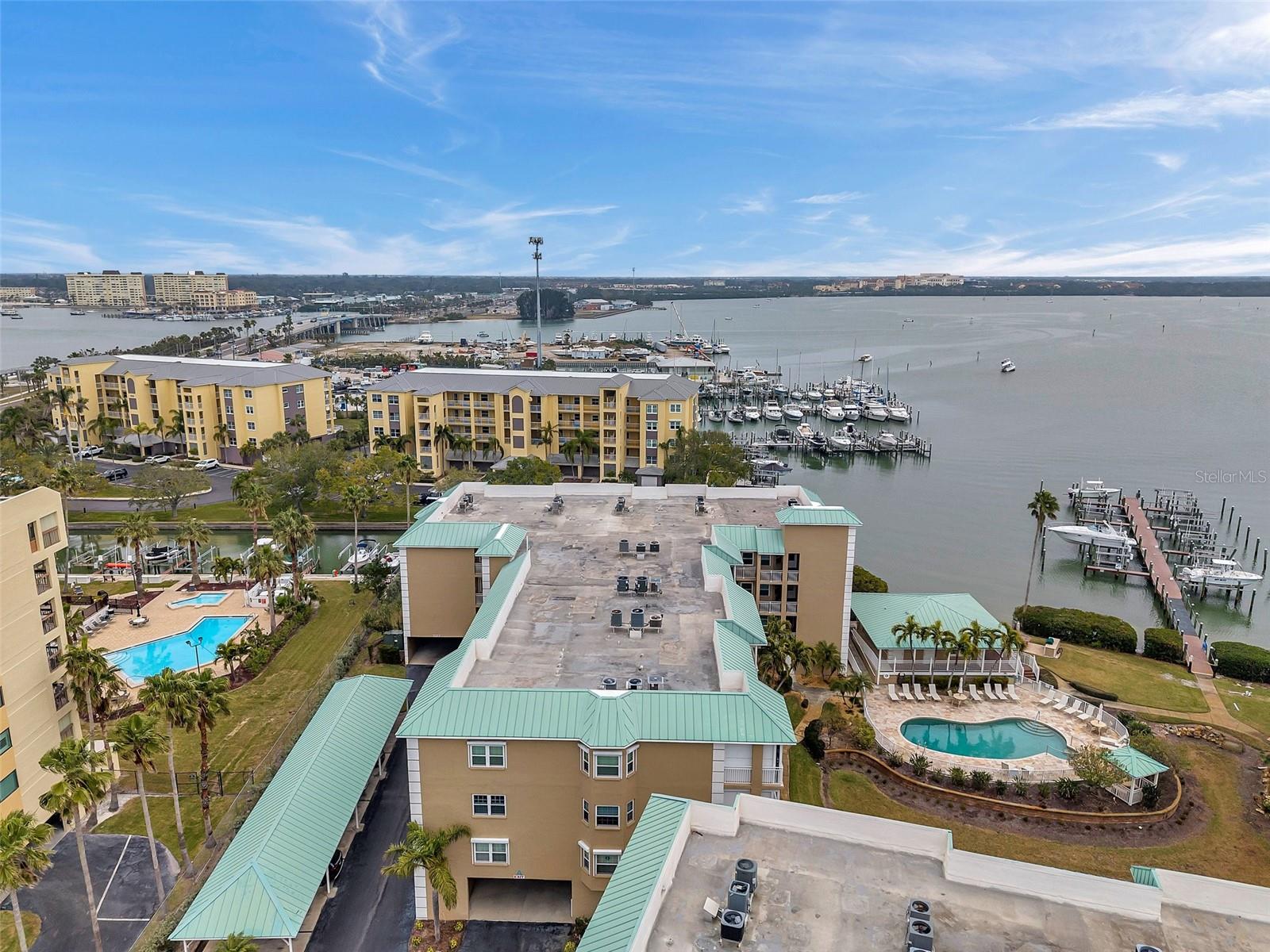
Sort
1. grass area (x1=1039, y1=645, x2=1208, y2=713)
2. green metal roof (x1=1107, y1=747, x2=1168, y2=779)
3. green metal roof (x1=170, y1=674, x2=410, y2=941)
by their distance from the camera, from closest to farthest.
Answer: green metal roof (x1=170, y1=674, x2=410, y2=941) → green metal roof (x1=1107, y1=747, x2=1168, y2=779) → grass area (x1=1039, y1=645, x2=1208, y2=713)

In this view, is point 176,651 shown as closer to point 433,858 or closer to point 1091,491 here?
point 433,858

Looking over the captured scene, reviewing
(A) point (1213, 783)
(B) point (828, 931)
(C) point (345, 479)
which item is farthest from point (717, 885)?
(C) point (345, 479)

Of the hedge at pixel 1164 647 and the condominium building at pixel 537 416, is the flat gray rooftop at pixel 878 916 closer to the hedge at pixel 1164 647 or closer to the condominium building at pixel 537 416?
the hedge at pixel 1164 647

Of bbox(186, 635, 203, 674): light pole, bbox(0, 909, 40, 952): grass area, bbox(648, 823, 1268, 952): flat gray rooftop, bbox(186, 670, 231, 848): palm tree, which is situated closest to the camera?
bbox(648, 823, 1268, 952): flat gray rooftop

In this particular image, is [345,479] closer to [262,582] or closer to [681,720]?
[262,582]

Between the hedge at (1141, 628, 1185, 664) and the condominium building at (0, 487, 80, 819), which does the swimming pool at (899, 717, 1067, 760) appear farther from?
the condominium building at (0, 487, 80, 819)

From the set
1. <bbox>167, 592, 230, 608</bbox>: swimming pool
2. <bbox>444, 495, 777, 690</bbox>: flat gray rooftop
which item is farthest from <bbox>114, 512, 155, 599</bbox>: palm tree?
<bbox>444, 495, 777, 690</bbox>: flat gray rooftop

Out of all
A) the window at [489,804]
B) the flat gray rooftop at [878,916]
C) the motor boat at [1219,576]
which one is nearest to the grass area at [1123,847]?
the flat gray rooftop at [878,916]
